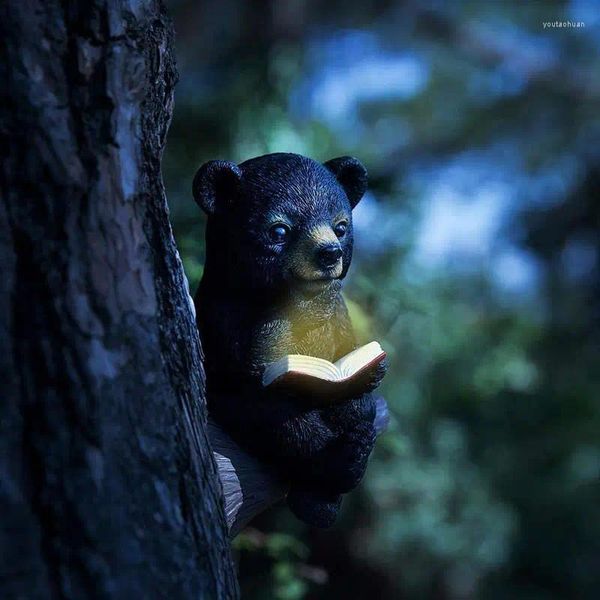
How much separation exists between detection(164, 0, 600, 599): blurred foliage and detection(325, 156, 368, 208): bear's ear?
90 cm

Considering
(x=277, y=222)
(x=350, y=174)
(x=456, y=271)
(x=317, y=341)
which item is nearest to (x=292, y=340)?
(x=317, y=341)

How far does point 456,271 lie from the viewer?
431 centimetres

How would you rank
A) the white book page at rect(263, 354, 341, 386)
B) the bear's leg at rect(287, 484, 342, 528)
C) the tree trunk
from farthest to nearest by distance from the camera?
the bear's leg at rect(287, 484, 342, 528), the white book page at rect(263, 354, 341, 386), the tree trunk

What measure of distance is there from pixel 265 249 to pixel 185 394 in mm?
238

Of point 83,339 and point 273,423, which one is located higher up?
point 83,339

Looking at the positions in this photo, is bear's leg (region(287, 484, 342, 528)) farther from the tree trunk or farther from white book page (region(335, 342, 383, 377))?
the tree trunk

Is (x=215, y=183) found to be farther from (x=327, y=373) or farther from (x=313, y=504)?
(x=313, y=504)

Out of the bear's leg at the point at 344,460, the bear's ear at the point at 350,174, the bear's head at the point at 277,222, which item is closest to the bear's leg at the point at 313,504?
the bear's leg at the point at 344,460

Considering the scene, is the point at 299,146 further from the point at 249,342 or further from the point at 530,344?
the point at 530,344

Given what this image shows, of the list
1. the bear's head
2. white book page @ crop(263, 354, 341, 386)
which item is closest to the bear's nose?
the bear's head

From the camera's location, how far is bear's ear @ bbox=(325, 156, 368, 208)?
1.24 meters

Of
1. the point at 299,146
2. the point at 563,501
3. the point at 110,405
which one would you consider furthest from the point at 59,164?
the point at 563,501

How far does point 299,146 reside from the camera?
2.20 metres

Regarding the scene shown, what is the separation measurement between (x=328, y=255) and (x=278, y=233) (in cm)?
7
